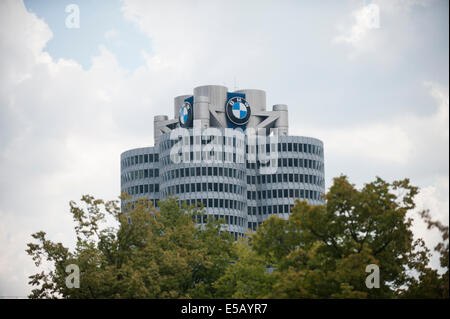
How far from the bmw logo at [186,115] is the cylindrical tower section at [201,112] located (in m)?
1.75

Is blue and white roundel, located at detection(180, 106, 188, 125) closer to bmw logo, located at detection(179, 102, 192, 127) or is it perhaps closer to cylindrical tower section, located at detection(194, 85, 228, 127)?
bmw logo, located at detection(179, 102, 192, 127)

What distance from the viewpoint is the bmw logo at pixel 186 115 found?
595ft

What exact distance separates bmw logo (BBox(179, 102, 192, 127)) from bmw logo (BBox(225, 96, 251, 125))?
384 inches

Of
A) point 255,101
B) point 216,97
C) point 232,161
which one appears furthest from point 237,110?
point 232,161

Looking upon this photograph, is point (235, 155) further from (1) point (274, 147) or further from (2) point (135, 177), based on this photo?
(2) point (135, 177)

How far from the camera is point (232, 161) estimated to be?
176 metres

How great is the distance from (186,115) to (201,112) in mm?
4220

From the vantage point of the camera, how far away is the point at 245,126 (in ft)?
618

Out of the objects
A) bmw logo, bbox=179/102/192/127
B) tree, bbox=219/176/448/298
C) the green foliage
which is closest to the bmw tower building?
bmw logo, bbox=179/102/192/127

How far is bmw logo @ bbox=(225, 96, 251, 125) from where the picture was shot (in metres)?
185

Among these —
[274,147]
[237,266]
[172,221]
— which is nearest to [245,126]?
[274,147]

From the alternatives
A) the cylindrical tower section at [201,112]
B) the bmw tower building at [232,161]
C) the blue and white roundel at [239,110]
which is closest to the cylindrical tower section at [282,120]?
the bmw tower building at [232,161]

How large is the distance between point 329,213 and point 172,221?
1181 inches
